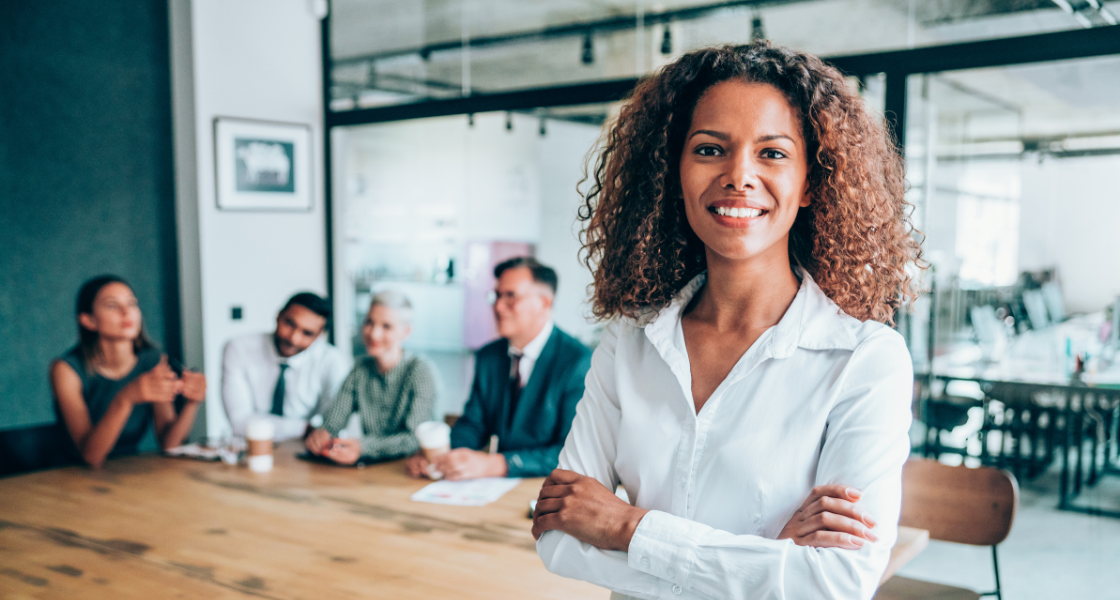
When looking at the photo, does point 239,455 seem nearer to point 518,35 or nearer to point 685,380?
point 685,380

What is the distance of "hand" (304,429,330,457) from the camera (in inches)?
99.9

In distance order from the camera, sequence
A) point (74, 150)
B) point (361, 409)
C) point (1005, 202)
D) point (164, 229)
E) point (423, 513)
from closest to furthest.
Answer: point (423, 513) < point (361, 409) < point (1005, 202) < point (74, 150) < point (164, 229)

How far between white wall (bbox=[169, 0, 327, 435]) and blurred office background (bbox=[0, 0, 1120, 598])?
0.04 ft

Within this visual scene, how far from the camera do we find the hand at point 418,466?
2340mm

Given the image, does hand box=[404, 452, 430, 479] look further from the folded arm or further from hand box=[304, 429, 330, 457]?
the folded arm

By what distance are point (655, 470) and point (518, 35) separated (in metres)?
3.51

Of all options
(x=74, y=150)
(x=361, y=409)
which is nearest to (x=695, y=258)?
(x=361, y=409)

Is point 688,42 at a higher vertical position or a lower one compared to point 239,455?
higher

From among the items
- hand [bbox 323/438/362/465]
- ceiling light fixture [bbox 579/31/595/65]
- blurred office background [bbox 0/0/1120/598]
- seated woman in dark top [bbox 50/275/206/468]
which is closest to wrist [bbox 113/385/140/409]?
seated woman in dark top [bbox 50/275/206/468]

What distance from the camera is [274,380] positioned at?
131 inches

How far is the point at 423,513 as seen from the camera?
2.04 m

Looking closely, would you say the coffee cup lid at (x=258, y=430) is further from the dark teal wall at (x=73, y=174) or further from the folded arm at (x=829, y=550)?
the dark teal wall at (x=73, y=174)

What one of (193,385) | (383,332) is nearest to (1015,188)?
(383,332)

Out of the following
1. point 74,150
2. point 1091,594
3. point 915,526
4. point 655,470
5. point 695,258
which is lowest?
point 1091,594
